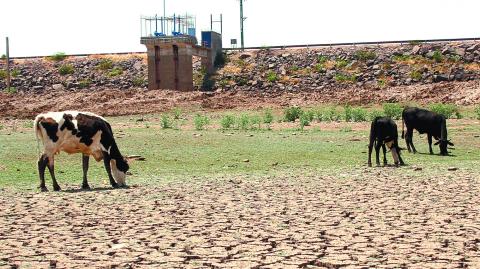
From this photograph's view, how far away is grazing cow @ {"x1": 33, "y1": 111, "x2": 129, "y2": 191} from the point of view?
15.1m

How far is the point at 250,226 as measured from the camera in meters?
10.2

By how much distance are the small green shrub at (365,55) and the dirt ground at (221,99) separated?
23.4ft

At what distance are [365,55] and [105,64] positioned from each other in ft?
74.0

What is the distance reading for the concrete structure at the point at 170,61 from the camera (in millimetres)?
57531

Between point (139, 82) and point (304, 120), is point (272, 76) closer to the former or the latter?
point (139, 82)

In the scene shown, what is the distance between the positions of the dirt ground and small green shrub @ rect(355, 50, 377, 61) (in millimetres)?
7118

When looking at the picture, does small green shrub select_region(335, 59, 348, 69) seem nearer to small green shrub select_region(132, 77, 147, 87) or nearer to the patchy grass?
small green shrub select_region(132, 77, 147, 87)

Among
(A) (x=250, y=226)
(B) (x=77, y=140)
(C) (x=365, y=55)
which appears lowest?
(A) (x=250, y=226)

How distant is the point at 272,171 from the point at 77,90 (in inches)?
1909

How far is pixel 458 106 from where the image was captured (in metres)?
46.5

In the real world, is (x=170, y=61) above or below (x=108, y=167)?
above

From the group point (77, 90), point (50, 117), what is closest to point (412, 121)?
point (50, 117)

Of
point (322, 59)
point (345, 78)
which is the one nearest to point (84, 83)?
point (322, 59)

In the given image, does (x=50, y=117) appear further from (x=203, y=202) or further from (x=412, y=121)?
(x=412, y=121)
